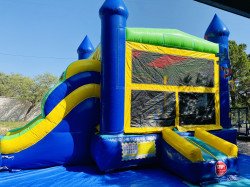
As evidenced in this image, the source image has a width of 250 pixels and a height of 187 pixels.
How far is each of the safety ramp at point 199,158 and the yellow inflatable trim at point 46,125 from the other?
1884mm

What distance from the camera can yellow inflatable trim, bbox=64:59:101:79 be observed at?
4.89 meters

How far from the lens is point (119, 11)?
4.60m

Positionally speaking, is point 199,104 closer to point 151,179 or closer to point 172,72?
point 172,72

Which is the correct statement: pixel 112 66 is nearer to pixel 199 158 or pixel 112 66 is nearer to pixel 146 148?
pixel 146 148

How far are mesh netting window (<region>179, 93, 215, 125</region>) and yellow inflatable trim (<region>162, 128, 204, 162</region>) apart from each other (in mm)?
776

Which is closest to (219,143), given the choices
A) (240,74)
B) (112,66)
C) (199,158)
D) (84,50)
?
(199,158)

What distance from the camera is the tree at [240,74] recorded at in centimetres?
1226

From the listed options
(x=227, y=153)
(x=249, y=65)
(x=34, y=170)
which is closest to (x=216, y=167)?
(x=227, y=153)

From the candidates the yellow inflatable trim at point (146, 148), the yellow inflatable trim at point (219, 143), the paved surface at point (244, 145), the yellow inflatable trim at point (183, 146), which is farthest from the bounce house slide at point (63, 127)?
the paved surface at point (244, 145)

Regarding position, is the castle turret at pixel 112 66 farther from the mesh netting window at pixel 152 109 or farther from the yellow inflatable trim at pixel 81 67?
the yellow inflatable trim at pixel 81 67

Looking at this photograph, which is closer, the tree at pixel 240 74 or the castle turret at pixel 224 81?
the castle turret at pixel 224 81

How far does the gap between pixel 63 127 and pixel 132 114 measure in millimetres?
1404

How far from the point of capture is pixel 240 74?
41.4ft

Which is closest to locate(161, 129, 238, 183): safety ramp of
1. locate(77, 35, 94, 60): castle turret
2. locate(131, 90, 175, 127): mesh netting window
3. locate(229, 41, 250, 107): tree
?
locate(131, 90, 175, 127): mesh netting window
